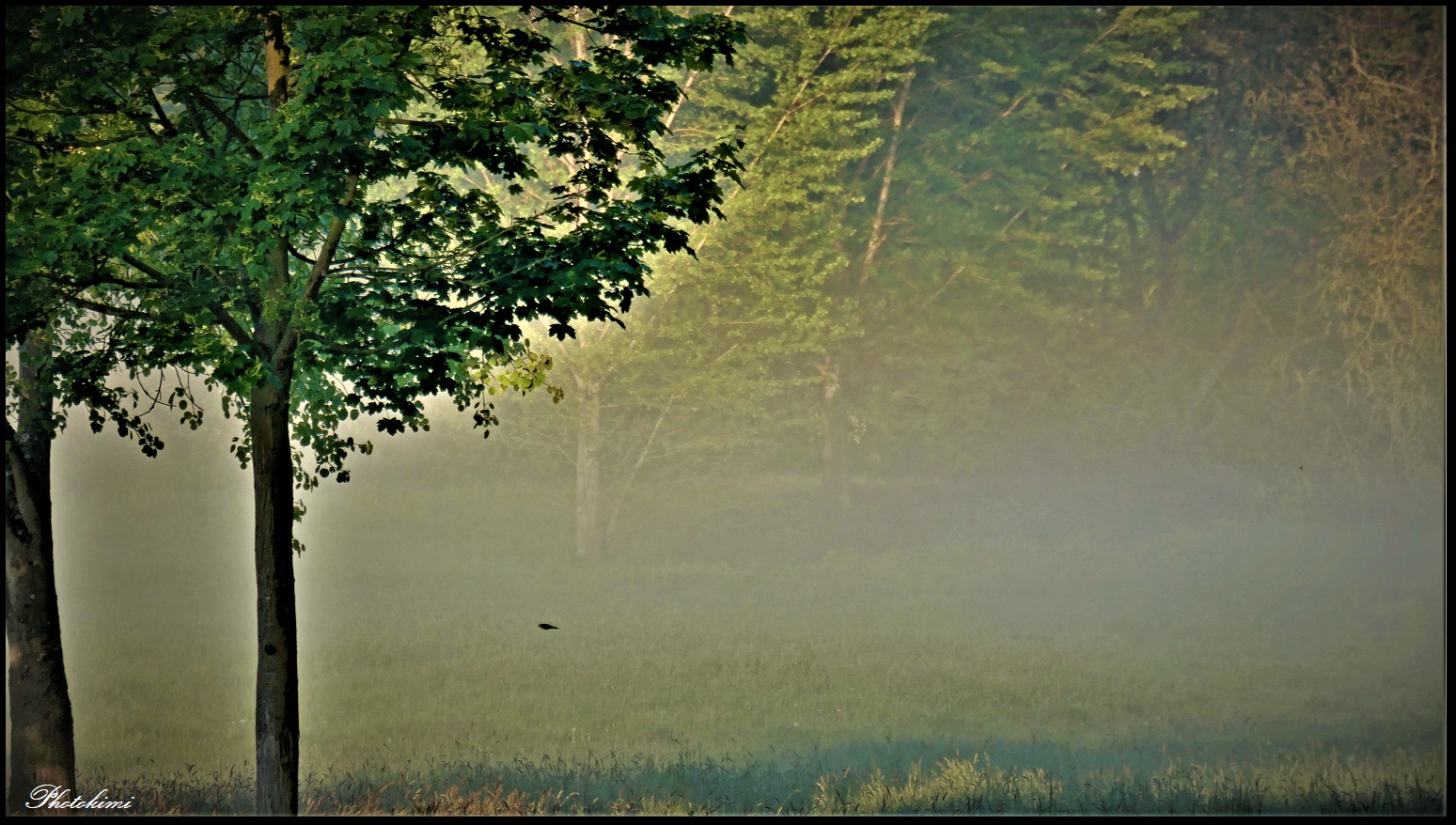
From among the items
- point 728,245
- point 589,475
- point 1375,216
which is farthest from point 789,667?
point 1375,216

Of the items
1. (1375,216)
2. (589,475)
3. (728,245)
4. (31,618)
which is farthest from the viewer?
(1375,216)

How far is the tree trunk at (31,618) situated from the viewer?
1027 cm

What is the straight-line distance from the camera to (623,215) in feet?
28.4

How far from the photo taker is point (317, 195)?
836cm

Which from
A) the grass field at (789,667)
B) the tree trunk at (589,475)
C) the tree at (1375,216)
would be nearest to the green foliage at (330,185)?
the grass field at (789,667)

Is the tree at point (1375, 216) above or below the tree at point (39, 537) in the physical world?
above

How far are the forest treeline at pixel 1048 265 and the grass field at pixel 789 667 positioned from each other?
1.82m

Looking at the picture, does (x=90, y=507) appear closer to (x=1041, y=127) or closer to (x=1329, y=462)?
(x=1041, y=127)

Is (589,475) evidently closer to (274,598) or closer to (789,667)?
(789,667)

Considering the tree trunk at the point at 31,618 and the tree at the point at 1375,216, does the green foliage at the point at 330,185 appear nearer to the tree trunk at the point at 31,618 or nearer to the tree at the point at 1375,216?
the tree trunk at the point at 31,618

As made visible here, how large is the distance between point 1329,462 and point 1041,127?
8.86 metres

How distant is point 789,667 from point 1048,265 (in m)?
11.4

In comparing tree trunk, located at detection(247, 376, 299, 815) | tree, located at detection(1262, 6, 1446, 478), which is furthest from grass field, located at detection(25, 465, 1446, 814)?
tree, located at detection(1262, 6, 1446, 478)

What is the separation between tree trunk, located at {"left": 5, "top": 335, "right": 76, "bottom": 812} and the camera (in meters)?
10.3
